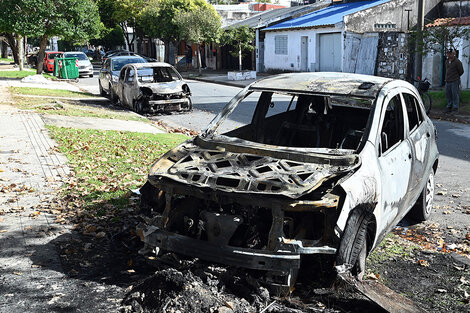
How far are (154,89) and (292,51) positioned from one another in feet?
62.1

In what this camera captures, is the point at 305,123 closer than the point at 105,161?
Yes

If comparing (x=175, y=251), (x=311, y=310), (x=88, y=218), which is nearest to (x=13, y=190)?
(x=88, y=218)

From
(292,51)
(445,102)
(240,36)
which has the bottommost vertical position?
(445,102)

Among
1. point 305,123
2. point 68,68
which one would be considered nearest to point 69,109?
point 305,123

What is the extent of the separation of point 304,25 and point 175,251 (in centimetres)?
2931

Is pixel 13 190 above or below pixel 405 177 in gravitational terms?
below

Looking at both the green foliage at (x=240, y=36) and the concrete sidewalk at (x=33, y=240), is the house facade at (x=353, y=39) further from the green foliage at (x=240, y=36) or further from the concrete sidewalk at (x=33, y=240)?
the concrete sidewalk at (x=33, y=240)

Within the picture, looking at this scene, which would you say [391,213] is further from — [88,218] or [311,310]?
[88,218]

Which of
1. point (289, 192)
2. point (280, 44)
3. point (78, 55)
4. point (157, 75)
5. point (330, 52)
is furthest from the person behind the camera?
point (78, 55)

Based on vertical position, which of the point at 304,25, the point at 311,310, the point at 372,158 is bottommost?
the point at 311,310

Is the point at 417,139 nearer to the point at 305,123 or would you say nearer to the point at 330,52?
the point at 305,123

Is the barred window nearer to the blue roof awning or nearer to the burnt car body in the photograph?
the blue roof awning

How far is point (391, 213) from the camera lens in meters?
5.31

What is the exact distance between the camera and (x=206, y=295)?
416cm
